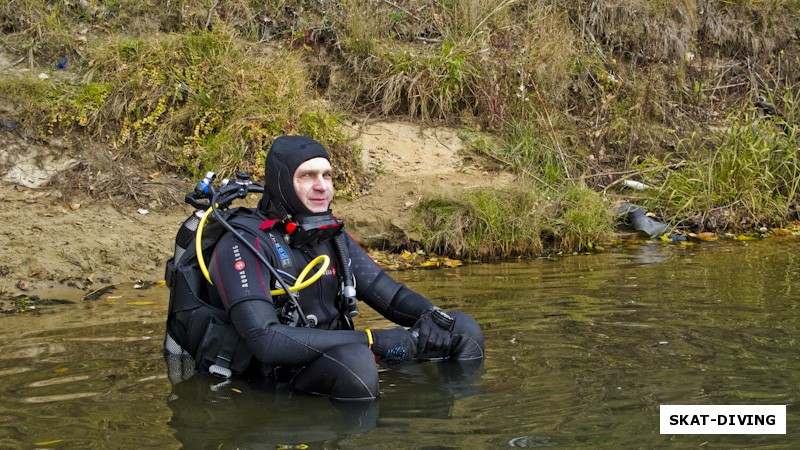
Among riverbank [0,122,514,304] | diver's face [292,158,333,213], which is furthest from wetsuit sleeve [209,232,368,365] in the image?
riverbank [0,122,514,304]

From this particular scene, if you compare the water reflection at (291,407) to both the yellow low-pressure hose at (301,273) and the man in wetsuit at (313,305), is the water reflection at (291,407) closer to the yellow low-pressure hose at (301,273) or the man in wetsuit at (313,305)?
the man in wetsuit at (313,305)

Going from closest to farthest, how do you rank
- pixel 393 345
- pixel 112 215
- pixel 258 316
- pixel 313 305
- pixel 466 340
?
pixel 258 316
pixel 393 345
pixel 313 305
pixel 466 340
pixel 112 215

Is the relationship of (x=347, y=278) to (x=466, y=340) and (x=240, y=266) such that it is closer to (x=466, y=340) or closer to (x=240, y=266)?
(x=240, y=266)

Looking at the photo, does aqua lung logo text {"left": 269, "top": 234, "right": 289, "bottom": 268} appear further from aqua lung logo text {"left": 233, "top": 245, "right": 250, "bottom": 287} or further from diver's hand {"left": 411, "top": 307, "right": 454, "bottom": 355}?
diver's hand {"left": 411, "top": 307, "right": 454, "bottom": 355}

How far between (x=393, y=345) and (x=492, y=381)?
58 cm

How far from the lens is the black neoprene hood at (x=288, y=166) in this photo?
16.7ft

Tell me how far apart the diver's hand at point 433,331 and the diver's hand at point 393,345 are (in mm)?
116

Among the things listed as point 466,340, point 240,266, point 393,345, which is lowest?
point 466,340

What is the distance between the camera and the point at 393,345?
498 cm

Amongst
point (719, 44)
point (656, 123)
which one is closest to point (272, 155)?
point (656, 123)

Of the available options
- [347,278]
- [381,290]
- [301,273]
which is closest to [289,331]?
[301,273]

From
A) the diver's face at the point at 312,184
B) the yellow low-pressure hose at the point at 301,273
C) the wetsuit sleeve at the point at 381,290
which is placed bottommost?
the wetsuit sleeve at the point at 381,290

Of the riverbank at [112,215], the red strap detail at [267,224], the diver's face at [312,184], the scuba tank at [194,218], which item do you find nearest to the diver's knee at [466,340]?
the diver's face at [312,184]

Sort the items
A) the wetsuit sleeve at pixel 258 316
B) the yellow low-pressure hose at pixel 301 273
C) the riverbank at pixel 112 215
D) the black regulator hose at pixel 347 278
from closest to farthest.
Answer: the wetsuit sleeve at pixel 258 316 → the yellow low-pressure hose at pixel 301 273 → the black regulator hose at pixel 347 278 → the riverbank at pixel 112 215
